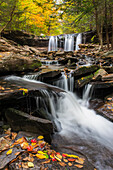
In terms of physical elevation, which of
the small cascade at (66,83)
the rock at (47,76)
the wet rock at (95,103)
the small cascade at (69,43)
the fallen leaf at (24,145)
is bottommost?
the wet rock at (95,103)

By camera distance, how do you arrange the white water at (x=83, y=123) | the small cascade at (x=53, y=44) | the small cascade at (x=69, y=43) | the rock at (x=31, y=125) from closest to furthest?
the rock at (x=31, y=125)
the white water at (x=83, y=123)
the small cascade at (x=69, y=43)
the small cascade at (x=53, y=44)

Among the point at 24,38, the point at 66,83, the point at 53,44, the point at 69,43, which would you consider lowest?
the point at 66,83

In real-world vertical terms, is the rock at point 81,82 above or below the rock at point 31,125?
→ above

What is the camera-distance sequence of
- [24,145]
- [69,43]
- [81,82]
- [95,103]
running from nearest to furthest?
[24,145]
[95,103]
[81,82]
[69,43]

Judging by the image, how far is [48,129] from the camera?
2.64 metres

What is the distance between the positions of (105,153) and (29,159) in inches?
84.7

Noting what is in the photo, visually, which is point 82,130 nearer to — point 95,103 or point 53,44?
point 95,103

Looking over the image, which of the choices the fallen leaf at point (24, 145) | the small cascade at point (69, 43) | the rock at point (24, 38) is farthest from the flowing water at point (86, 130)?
Answer: the rock at point (24, 38)

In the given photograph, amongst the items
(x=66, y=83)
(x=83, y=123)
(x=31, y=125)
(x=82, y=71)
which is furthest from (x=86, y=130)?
(x=82, y=71)

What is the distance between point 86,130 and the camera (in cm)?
382

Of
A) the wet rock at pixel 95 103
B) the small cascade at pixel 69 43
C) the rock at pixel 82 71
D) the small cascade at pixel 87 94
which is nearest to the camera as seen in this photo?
the wet rock at pixel 95 103

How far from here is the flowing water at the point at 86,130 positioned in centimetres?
264

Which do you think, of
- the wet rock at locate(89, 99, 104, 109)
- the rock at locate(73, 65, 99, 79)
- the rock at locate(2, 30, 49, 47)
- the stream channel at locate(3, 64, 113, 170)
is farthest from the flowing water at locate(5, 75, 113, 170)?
the rock at locate(2, 30, 49, 47)

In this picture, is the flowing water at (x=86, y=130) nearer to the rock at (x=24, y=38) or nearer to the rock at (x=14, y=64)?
the rock at (x=14, y=64)
